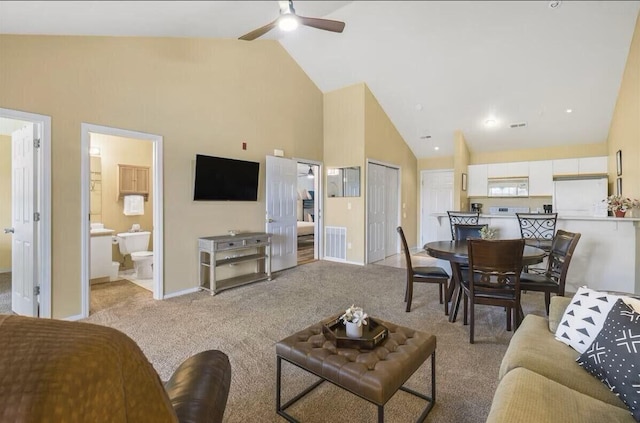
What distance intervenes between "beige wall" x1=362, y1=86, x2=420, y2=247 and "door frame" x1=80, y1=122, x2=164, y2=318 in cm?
368

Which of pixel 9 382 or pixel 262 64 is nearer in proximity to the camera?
pixel 9 382

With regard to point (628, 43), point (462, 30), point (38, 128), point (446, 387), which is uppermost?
point (462, 30)

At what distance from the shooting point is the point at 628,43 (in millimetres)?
4090

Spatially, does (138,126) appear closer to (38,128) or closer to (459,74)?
(38,128)

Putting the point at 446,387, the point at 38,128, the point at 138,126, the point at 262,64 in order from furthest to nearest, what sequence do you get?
the point at 262,64
the point at 138,126
the point at 38,128
the point at 446,387

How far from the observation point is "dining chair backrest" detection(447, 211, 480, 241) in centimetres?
486

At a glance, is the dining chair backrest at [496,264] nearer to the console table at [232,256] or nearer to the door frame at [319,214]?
the console table at [232,256]

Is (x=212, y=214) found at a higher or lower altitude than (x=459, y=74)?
lower

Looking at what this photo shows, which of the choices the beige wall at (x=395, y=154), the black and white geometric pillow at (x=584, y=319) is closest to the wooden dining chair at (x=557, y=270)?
the black and white geometric pillow at (x=584, y=319)

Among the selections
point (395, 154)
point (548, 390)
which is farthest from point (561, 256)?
point (395, 154)

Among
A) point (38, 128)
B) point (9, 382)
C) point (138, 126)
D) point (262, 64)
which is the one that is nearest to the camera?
point (9, 382)

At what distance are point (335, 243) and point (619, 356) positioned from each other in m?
5.01

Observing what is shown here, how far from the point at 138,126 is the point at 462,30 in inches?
180

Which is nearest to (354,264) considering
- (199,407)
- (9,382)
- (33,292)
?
(33,292)
